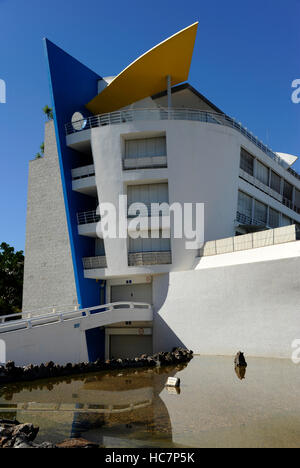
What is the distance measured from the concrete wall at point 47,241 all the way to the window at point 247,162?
534 inches

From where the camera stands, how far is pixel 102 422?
8.82 m

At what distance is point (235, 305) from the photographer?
19.6 m

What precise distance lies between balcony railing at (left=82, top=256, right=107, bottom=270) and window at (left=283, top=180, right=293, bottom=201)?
20060mm

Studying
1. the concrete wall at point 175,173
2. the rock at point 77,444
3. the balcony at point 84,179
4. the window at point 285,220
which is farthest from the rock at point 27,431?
the window at point 285,220

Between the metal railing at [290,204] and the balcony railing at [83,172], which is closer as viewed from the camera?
the balcony railing at [83,172]

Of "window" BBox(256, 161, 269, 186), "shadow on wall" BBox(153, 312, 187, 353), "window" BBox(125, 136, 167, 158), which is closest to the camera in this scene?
"shadow on wall" BBox(153, 312, 187, 353)

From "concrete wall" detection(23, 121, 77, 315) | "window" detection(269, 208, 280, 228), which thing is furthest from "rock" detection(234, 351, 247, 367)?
"window" detection(269, 208, 280, 228)

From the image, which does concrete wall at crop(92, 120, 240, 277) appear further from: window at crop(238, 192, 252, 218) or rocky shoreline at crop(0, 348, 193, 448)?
rocky shoreline at crop(0, 348, 193, 448)

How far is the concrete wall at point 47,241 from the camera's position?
93.8 ft

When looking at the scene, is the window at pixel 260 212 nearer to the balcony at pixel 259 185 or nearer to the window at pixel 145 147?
the balcony at pixel 259 185

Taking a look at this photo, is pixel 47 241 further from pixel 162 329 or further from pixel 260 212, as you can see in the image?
pixel 260 212

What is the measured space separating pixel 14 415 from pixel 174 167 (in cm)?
1746

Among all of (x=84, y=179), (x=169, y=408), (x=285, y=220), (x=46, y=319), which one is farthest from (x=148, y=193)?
(x=285, y=220)

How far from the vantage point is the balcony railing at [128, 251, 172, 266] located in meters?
24.0
